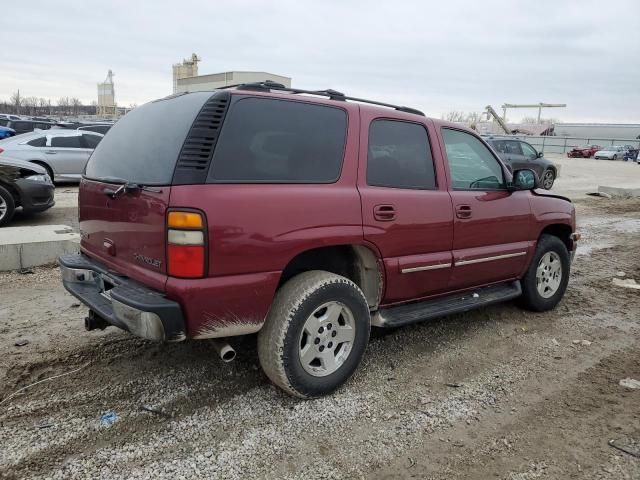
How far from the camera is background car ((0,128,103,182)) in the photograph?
1271 cm

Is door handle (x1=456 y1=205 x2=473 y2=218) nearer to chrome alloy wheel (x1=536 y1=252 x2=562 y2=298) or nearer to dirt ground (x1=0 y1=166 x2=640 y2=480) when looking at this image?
dirt ground (x1=0 y1=166 x2=640 y2=480)

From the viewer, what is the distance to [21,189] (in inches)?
323

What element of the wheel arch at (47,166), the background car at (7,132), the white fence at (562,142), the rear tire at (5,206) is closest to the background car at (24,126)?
the background car at (7,132)

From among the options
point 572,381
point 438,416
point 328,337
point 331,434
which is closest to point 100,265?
point 328,337

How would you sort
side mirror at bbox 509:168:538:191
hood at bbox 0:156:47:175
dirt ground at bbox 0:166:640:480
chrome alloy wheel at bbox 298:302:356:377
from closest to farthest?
dirt ground at bbox 0:166:640:480 < chrome alloy wheel at bbox 298:302:356:377 < side mirror at bbox 509:168:538:191 < hood at bbox 0:156:47:175

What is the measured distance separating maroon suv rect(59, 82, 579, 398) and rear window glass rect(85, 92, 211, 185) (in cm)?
1

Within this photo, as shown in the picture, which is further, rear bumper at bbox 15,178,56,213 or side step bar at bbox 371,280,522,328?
rear bumper at bbox 15,178,56,213

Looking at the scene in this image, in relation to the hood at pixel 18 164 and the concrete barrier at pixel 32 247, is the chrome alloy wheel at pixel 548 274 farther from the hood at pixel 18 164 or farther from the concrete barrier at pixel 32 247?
the hood at pixel 18 164

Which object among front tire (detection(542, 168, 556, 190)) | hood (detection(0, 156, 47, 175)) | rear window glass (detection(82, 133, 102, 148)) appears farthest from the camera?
front tire (detection(542, 168, 556, 190))

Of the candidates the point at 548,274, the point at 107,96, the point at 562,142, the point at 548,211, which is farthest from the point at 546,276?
the point at 107,96

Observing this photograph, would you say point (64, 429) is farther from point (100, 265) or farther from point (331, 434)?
point (331, 434)

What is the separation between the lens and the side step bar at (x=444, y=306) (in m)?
3.69

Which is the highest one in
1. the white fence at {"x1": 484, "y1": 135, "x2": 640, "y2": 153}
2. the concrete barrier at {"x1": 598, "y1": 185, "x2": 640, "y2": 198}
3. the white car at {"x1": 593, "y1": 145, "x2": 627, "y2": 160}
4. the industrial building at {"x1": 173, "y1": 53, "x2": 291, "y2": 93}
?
the industrial building at {"x1": 173, "y1": 53, "x2": 291, "y2": 93}

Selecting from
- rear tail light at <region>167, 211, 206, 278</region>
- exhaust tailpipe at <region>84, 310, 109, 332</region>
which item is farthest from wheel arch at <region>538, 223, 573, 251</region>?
exhaust tailpipe at <region>84, 310, 109, 332</region>
